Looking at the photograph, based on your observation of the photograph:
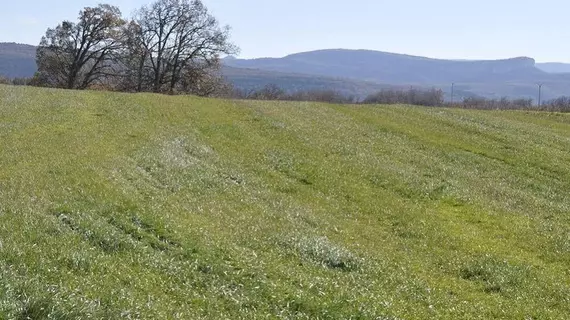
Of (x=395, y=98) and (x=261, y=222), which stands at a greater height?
(x=261, y=222)

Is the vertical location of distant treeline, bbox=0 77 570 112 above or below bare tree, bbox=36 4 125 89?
below

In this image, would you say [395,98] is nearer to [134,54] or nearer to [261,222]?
[134,54]

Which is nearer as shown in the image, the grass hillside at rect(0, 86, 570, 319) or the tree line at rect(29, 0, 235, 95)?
the grass hillside at rect(0, 86, 570, 319)

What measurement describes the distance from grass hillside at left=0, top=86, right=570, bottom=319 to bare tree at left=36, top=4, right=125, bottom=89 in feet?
138

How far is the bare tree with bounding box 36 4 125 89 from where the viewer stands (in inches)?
2844

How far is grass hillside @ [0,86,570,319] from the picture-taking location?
955 cm

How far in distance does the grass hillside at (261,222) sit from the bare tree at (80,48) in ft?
138

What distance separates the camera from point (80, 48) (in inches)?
2891

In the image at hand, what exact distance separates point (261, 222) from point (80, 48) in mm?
64563

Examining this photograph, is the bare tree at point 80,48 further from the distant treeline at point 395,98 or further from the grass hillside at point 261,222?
the grass hillside at point 261,222

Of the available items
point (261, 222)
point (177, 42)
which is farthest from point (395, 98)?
point (261, 222)

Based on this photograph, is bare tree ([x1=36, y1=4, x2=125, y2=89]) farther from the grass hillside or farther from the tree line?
the grass hillside

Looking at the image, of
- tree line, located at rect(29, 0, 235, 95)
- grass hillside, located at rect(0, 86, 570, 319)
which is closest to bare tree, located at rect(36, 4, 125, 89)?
tree line, located at rect(29, 0, 235, 95)

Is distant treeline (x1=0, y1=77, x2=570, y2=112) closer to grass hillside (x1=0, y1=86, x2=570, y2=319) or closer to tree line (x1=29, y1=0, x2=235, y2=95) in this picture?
tree line (x1=29, y1=0, x2=235, y2=95)
